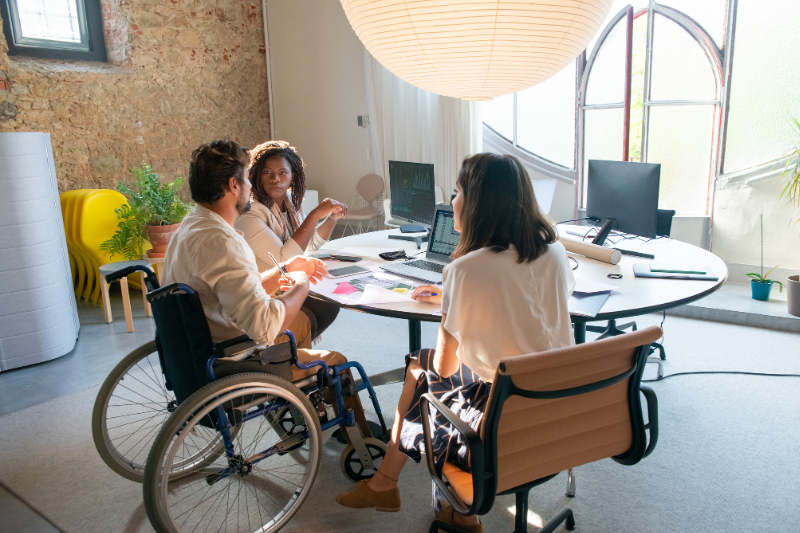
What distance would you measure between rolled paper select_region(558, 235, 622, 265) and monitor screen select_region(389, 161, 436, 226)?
65 cm

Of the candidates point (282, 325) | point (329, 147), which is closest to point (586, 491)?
point (282, 325)

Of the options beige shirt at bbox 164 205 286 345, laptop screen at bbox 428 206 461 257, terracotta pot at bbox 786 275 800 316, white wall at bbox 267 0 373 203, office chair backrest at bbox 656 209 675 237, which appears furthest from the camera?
white wall at bbox 267 0 373 203

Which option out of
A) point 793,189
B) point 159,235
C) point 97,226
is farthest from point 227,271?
point 793,189

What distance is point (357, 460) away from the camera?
2.24 metres

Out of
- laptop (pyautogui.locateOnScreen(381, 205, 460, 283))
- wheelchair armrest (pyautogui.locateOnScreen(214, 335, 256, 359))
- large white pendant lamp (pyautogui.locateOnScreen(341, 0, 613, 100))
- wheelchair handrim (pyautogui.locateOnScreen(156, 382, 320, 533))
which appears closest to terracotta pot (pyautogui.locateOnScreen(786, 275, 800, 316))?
laptop (pyautogui.locateOnScreen(381, 205, 460, 283))

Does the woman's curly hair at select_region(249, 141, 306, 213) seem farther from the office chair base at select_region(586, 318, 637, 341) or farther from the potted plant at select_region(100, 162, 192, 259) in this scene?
the office chair base at select_region(586, 318, 637, 341)

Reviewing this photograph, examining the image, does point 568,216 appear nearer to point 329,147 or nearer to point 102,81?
point 329,147

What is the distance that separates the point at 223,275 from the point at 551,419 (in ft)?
3.28

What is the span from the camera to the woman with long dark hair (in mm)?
1524

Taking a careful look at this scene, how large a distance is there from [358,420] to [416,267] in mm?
740

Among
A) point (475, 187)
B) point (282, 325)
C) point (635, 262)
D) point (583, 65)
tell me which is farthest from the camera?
point (583, 65)

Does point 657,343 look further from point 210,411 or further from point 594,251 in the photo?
point 210,411

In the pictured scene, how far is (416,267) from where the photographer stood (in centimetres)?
260

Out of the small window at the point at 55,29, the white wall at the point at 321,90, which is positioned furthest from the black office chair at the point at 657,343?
the small window at the point at 55,29
